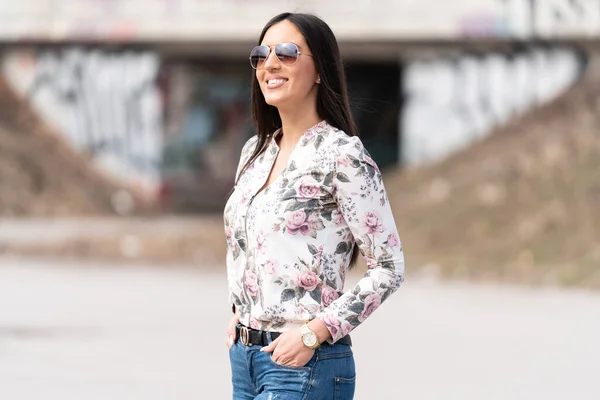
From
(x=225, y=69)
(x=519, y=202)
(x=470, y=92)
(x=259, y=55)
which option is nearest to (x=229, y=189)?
(x=470, y=92)

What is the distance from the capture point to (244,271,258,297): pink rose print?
362 centimetres

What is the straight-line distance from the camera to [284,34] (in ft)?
12.2

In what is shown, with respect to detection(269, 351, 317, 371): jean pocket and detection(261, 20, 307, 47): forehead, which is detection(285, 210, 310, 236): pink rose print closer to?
detection(269, 351, 317, 371): jean pocket

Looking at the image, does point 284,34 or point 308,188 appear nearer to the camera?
point 308,188

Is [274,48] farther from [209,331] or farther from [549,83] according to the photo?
[549,83]

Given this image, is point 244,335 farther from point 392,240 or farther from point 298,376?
point 392,240

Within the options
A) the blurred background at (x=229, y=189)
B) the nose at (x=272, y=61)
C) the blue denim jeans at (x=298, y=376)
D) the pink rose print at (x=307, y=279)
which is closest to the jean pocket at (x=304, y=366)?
the blue denim jeans at (x=298, y=376)

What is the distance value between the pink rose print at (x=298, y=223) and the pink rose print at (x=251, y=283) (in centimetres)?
22

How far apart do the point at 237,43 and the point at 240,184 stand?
93.9 feet

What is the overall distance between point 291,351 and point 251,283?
0.96 ft

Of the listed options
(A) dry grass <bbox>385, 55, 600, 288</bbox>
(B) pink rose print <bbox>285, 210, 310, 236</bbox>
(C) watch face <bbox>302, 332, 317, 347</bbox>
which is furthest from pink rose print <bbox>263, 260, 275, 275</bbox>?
(A) dry grass <bbox>385, 55, 600, 288</bbox>

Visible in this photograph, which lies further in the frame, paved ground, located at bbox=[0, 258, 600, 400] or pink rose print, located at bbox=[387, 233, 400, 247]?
paved ground, located at bbox=[0, 258, 600, 400]

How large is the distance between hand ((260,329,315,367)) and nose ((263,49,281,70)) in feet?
2.95

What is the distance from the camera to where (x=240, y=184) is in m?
3.80
